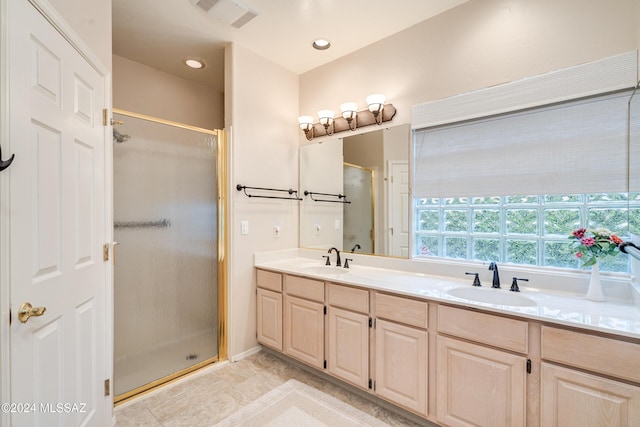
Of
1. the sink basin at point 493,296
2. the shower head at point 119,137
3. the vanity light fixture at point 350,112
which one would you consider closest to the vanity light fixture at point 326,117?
the vanity light fixture at point 350,112

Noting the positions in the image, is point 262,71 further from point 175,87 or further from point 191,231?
point 191,231

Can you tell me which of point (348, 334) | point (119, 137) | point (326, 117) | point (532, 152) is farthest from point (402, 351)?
point (119, 137)

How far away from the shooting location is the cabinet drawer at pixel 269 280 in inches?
101

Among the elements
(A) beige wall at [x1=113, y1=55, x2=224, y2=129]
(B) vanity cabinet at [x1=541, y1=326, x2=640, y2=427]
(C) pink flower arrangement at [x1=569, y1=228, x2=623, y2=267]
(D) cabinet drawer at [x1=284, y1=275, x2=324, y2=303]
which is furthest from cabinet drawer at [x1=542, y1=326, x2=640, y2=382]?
(A) beige wall at [x1=113, y1=55, x2=224, y2=129]

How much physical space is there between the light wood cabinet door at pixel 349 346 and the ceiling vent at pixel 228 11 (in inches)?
89.9

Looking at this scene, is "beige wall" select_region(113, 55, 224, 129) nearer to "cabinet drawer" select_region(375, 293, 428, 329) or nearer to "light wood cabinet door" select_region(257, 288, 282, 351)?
"light wood cabinet door" select_region(257, 288, 282, 351)

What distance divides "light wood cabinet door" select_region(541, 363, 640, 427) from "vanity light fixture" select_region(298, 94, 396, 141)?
201cm

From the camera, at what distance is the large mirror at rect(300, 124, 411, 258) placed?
2.45 m

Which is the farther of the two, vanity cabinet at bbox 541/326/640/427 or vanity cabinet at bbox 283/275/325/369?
vanity cabinet at bbox 283/275/325/369

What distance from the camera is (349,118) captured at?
→ 8.79 feet

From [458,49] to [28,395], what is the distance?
9.83 ft

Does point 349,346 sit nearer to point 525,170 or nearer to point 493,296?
point 493,296

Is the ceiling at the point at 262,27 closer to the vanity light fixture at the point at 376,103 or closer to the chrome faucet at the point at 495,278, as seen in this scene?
the vanity light fixture at the point at 376,103

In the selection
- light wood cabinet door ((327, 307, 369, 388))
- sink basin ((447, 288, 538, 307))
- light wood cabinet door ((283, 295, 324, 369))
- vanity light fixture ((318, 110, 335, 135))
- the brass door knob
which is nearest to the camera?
the brass door knob
